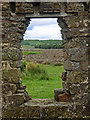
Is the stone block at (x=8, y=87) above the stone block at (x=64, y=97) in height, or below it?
above

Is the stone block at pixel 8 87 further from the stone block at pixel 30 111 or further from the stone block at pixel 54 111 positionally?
the stone block at pixel 54 111

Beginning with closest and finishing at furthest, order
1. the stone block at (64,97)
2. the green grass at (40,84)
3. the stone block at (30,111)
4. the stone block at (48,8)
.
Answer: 1. the stone block at (48,8)
2. the stone block at (30,111)
3. the stone block at (64,97)
4. the green grass at (40,84)

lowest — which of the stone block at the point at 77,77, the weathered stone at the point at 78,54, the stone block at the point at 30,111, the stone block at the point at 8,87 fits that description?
the stone block at the point at 30,111

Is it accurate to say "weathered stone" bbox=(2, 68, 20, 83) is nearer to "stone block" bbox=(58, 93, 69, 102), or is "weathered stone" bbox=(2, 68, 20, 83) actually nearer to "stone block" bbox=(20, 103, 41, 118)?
"stone block" bbox=(20, 103, 41, 118)

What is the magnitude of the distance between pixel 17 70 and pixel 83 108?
6.33 ft

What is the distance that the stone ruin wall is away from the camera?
18.0 feet

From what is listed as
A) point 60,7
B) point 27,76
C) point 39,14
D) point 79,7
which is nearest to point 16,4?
point 39,14

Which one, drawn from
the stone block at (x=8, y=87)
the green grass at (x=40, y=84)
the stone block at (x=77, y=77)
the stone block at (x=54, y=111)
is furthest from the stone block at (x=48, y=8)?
the green grass at (x=40, y=84)

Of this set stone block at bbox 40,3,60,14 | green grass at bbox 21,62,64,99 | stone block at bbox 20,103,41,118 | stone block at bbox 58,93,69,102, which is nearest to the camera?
stone block at bbox 40,3,60,14

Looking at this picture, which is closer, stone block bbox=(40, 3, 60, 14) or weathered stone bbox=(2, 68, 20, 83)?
stone block bbox=(40, 3, 60, 14)

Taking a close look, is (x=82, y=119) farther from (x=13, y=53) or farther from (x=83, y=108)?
(x=13, y=53)

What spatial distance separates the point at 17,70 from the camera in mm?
5598

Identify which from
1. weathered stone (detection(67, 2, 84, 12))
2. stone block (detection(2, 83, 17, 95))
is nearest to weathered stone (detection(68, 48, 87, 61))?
weathered stone (detection(67, 2, 84, 12))

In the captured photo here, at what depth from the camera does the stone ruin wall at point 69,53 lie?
548cm
